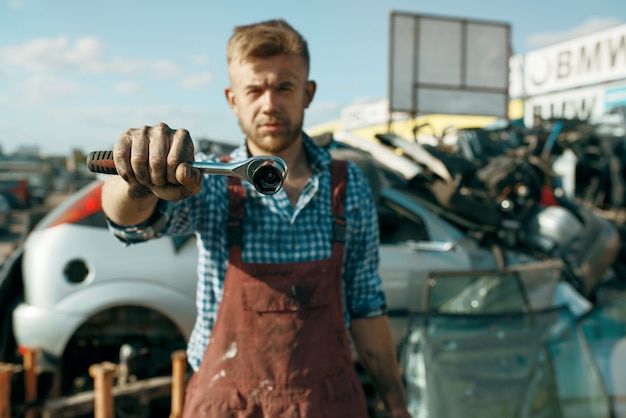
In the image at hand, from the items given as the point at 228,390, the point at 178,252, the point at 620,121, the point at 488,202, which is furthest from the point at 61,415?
the point at 620,121

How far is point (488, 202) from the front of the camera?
13.9ft

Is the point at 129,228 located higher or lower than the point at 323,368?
higher

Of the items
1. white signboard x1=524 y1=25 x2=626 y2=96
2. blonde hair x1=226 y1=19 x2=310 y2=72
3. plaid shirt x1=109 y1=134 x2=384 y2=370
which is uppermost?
white signboard x1=524 y1=25 x2=626 y2=96

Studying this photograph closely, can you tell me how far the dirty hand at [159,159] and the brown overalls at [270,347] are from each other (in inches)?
19.4

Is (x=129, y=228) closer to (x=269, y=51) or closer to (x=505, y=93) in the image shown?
(x=269, y=51)

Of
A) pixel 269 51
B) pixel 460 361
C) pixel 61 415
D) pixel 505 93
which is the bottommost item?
pixel 61 415

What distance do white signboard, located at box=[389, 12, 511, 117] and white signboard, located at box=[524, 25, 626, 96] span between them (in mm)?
6498

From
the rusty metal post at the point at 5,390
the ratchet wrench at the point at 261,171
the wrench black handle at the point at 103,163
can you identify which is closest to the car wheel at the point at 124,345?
the rusty metal post at the point at 5,390

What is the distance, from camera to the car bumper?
2783mm

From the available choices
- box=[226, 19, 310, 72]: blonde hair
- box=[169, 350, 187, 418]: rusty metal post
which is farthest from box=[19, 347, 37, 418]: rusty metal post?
box=[226, 19, 310, 72]: blonde hair

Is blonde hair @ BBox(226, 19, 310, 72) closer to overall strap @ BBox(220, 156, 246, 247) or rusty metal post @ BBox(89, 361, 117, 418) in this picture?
overall strap @ BBox(220, 156, 246, 247)

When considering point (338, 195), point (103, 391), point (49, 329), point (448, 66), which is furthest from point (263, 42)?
point (448, 66)

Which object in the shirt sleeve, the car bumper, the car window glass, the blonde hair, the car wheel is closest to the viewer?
the blonde hair

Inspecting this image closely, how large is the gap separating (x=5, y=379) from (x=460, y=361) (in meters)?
2.06
